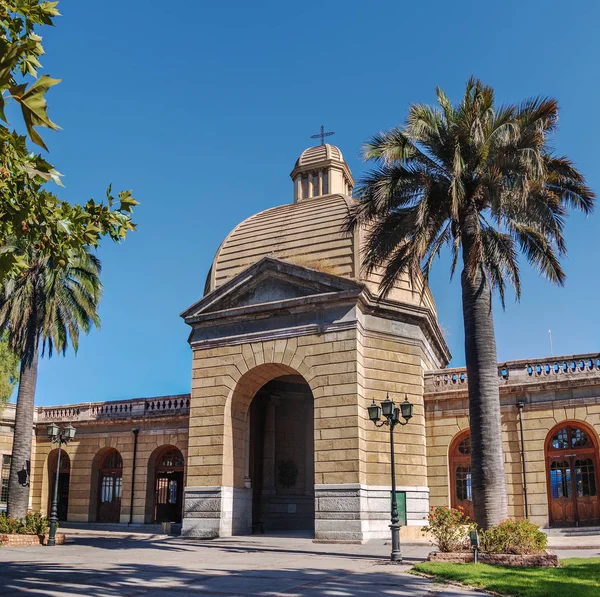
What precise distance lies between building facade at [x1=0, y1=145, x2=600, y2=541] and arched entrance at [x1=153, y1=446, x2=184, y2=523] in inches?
186

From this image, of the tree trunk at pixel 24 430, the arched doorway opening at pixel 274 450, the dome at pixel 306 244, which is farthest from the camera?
the dome at pixel 306 244

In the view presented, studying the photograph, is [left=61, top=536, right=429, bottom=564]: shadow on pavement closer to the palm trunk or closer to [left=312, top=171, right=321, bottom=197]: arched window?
the palm trunk

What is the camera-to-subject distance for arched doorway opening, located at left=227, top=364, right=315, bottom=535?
82.1 feet

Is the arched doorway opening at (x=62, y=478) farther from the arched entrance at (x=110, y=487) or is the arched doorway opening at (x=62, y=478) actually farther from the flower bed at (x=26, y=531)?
the flower bed at (x=26, y=531)

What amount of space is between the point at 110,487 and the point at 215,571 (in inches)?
774

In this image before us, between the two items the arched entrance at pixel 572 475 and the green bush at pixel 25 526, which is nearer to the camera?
the green bush at pixel 25 526

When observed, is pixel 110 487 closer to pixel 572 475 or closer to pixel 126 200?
pixel 572 475

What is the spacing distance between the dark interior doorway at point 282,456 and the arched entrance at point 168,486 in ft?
14.8

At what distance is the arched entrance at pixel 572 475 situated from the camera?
22.7 meters

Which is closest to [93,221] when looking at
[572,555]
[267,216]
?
[572,555]

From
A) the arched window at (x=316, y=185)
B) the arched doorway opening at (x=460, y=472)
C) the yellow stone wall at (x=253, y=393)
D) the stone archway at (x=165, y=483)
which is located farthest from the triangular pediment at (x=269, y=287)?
the arched window at (x=316, y=185)

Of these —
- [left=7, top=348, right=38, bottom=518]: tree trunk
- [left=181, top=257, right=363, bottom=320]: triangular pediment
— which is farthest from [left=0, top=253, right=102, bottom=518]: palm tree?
[left=181, top=257, right=363, bottom=320]: triangular pediment

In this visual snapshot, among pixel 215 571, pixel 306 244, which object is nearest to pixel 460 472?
pixel 306 244

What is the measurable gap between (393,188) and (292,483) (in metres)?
15.7
